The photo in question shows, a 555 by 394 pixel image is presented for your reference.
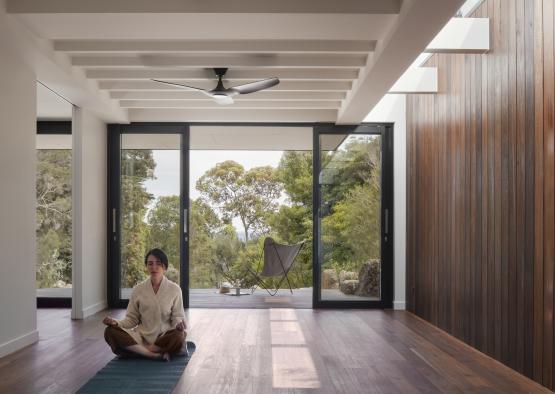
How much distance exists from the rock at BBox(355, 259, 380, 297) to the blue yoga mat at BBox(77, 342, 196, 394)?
133 inches

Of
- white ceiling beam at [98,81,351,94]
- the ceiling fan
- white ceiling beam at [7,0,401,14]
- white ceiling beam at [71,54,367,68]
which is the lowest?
the ceiling fan

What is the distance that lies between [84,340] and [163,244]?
7.61 ft

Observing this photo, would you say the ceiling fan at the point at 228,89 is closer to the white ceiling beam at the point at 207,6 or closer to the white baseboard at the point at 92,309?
the white ceiling beam at the point at 207,6

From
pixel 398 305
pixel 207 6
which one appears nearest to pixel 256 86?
pixel 207 6

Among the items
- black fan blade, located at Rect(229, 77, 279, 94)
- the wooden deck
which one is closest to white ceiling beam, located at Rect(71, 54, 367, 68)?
black fan blade, located at Rect(229, 77, 279, 94)

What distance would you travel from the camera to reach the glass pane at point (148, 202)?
7289 millimetres

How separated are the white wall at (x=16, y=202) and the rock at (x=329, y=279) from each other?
3588 mm

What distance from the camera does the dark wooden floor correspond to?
362cm

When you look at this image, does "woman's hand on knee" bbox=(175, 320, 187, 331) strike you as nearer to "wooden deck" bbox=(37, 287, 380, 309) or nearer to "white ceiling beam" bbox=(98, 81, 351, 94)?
"white ceiling beam" bbox=(98, 81, 351, 94)

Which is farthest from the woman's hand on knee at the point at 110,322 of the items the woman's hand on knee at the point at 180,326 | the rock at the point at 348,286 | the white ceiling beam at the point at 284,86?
the rock at the point at 348,286

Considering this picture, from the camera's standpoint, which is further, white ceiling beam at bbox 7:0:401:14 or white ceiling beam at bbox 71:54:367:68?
white ceiling beam at bbox 71:54:367:68

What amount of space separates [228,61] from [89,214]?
2771 mm

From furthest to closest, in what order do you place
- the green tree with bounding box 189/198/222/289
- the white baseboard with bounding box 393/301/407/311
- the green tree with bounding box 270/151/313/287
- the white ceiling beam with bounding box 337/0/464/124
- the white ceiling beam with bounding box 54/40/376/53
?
the green tree with bounding box 270/151/313/287 < the green tree with bounding box 189/198/222/289 < the white baseboard with bounding box 393/301/407/311 < the white ceiling beam with bounding box 54/40/376/53 < the white ceiling beam with bounding box 337/0/464/124

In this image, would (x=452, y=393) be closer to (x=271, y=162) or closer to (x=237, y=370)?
(x=237, y=370)
